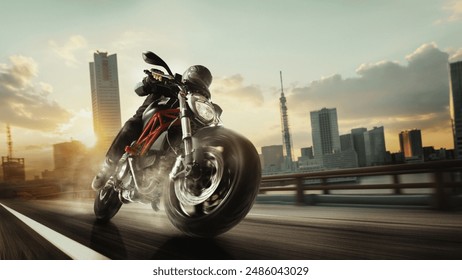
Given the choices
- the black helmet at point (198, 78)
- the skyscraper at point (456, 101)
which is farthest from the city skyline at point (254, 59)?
the black helmet at point (198, 78)

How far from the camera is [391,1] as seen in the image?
6.45ft

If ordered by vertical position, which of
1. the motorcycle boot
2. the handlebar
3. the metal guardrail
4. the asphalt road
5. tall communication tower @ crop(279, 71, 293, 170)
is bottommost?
the asphalt road

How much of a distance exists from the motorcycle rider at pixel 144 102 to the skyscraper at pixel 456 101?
1207 mm

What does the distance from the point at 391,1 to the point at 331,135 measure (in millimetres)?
803

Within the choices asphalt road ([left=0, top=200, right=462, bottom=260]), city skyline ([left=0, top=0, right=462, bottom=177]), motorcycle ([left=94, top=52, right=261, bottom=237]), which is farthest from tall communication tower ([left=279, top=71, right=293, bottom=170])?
motorcycle ([left=94, top=52, right=261, bottom=237])

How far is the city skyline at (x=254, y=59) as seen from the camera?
188 centimetres

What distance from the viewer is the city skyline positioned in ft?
6.17

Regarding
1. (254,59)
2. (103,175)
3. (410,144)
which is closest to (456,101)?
(410,144)

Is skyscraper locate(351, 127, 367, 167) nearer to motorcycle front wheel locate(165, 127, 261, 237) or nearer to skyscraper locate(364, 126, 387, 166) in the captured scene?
skyscraper locate(364, 126, 387, 166)

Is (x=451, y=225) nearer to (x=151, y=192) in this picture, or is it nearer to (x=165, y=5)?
(x=151, y=192)

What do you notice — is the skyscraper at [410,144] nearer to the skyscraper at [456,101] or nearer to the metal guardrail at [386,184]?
the skyscraper at [456,101]

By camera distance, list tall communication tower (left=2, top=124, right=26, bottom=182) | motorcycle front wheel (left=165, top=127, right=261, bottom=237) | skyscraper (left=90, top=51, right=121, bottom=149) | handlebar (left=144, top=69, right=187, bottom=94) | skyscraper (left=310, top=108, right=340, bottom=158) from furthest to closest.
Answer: tall communication tower (left=2, top=124, right=26, bottom=182) < skyscraper (left=90, top=51, right=121, bottom=149) < skyscraper (left=310, top=108, right=340, bottom=158) < handlebar (left=144, top=69, right=187, bottom=94) < motorcycle front wheel (left=165, top=127, right=261, bottom=237)

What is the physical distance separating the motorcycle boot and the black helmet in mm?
709
